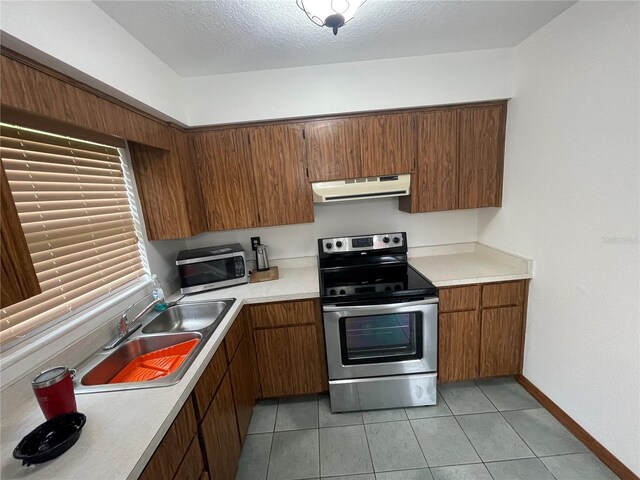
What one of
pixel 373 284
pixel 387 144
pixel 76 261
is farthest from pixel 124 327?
pixel 387 144

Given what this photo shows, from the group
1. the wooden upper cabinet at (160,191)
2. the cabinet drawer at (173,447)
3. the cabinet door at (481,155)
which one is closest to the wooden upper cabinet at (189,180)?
the wooden upper cabinet at (160,191)

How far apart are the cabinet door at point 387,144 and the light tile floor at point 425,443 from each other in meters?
1.79

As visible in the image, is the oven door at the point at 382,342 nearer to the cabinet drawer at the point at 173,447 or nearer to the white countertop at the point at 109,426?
the white countertop at the point at 109,426

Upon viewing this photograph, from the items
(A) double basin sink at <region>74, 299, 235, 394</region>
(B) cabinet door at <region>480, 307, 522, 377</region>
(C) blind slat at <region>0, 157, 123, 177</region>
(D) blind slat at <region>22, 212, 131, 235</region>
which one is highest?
(C) blind slat at <region>0, 157, 123, 177</region>

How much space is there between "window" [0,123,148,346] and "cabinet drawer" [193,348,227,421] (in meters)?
0.70

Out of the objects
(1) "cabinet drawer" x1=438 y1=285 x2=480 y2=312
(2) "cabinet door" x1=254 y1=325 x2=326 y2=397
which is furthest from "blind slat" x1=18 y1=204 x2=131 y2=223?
(1) "cabinet drawer" x1=438 y1=285 x2=480 y2=312

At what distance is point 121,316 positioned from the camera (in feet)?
4.70

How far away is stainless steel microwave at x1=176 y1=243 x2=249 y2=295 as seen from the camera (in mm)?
1980

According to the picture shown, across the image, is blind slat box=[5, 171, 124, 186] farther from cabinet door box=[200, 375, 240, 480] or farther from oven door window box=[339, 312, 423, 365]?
oven door window box=[339, 312, 423, 365]

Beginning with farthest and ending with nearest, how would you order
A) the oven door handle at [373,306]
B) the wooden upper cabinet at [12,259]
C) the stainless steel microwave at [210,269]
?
the stainless steel microwave at [210,269] → the oven door handle at [373,306] → the wooden upper cabinet at [12,259]

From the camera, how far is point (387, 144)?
2.03 metres

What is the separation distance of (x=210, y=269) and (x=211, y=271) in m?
0.02

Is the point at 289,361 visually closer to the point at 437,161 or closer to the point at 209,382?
the point at 209,382

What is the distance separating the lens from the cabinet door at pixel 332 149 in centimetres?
200
